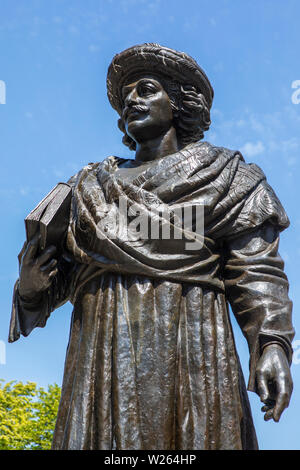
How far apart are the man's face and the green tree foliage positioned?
13.9 meters

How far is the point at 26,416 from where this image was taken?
65.5ft

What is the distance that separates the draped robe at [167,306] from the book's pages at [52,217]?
0.10 m

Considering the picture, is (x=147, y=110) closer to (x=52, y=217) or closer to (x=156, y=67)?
(x=156, y=67)

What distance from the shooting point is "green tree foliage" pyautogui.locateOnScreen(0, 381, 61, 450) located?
61.9 ft

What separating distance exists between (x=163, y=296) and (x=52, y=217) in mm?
1122

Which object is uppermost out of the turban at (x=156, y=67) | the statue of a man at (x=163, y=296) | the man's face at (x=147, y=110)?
the turban at (x=156, y=67)

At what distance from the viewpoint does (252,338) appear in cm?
533

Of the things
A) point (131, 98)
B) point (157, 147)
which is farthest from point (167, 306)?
point (131, 98)

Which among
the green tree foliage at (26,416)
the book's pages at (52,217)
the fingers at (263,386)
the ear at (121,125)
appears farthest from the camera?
the green tree foliage at (26,416)

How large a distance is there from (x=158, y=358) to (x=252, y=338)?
0.84m

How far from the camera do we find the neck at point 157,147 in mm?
6352

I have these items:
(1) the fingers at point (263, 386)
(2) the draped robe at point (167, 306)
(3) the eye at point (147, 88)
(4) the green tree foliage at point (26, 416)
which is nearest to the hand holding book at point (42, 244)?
(2) the draped robe at point (167, 306)

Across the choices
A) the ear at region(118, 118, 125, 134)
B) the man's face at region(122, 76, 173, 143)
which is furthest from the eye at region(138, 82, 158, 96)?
the ear at region(118, 118, 125, 134)

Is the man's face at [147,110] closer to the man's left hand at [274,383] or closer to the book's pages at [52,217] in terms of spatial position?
the book's pages at [52,217]
